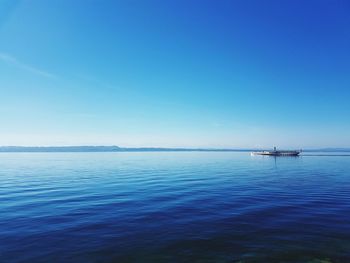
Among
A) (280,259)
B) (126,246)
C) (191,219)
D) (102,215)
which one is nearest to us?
(280,259)

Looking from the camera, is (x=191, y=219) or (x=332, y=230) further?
(x=191, y=219)

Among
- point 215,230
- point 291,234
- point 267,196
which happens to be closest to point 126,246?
point 215,230

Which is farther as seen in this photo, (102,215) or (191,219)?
(102,215)

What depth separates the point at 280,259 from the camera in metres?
10.4

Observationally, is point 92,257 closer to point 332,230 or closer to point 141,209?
point 141,209

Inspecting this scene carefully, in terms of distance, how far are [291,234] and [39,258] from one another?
40.0 ft

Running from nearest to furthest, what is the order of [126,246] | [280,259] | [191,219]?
[280,259] < [126,246] < [191,219]

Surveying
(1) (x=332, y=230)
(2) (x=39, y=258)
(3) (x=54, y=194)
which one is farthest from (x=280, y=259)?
(3) (x=54, y=194)

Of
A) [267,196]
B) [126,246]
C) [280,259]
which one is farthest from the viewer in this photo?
[267,196]

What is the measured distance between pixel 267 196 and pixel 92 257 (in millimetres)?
19133

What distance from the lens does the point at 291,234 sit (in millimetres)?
13562

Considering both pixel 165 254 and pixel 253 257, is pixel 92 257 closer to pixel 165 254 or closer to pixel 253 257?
pixel 165 254

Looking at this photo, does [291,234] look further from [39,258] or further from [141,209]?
[39,258]

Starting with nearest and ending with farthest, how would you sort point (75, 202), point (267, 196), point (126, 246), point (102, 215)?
point (126, 246) < point (102, 215) < point (75, 202) < point (267, 196)
